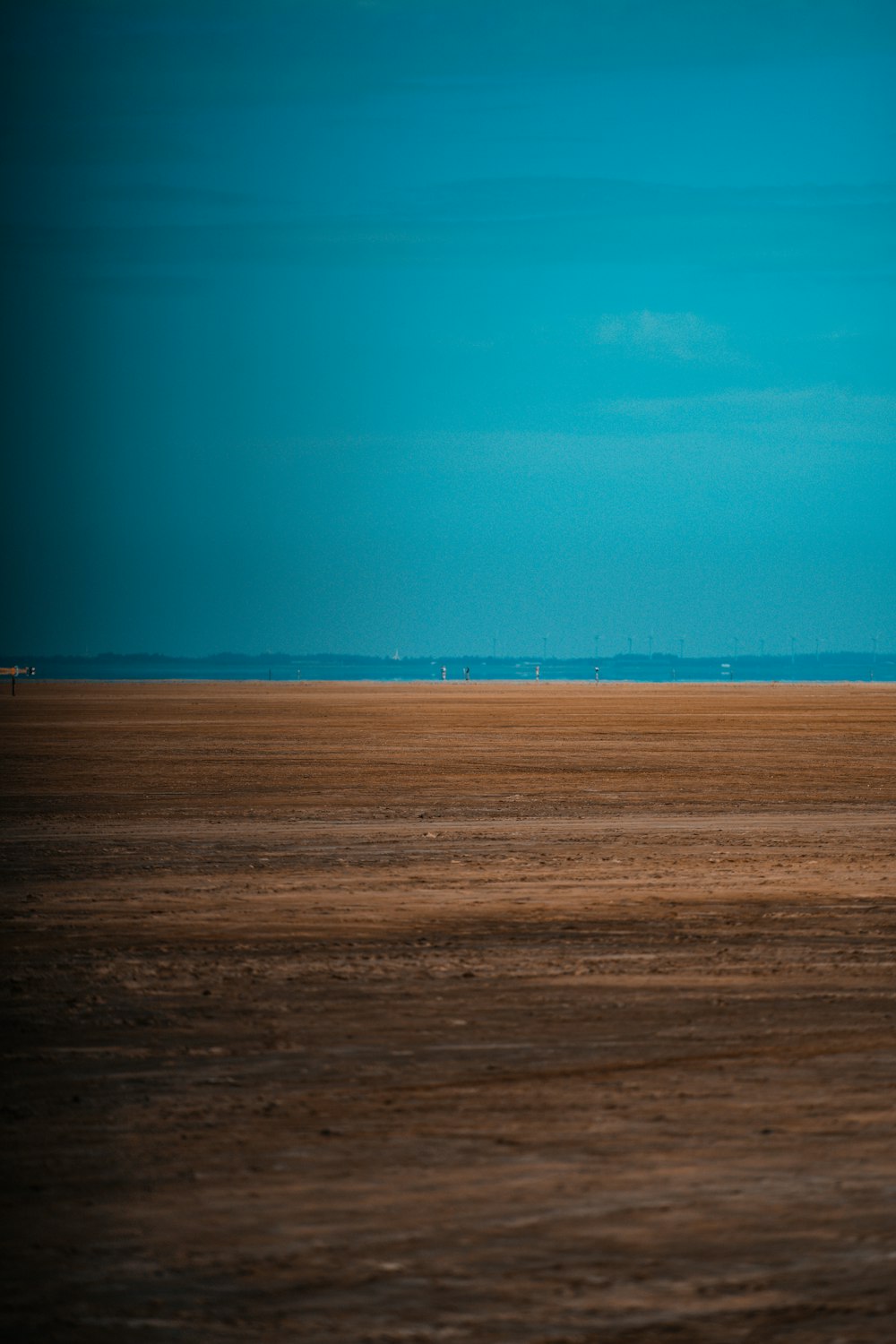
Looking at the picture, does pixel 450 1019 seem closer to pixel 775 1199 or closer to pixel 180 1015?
pixel 180 1015

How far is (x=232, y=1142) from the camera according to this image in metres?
6.45

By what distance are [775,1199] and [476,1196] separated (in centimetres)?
120

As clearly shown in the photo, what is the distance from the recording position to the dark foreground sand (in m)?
4.93

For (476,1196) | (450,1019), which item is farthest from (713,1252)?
(450,1019)

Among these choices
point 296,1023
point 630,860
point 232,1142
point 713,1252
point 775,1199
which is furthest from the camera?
point 630,860

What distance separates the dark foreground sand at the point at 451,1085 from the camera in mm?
4934

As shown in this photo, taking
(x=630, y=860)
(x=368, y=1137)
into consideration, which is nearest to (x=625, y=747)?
(x=630, y=860)

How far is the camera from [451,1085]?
7.32 meters

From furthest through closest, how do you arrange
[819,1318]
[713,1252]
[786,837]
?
[786,837] < [713,1252] < [819,1318]

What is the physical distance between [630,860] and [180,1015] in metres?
7.85

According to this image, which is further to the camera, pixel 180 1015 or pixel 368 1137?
pixel 180 1015

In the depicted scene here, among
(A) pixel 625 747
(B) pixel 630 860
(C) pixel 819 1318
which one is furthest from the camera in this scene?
(A) pixel 625 747

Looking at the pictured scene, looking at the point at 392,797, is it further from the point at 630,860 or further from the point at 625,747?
the point at 625,747

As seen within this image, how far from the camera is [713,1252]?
523cm
